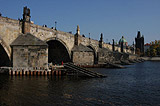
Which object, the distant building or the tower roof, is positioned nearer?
the tower roof

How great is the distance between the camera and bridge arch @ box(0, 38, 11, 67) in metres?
26.9

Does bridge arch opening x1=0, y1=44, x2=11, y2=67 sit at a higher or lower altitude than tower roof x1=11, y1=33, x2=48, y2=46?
lower

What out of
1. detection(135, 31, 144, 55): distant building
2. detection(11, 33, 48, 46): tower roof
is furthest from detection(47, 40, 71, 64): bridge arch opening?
detection(135, 31, 144, 55): distant building

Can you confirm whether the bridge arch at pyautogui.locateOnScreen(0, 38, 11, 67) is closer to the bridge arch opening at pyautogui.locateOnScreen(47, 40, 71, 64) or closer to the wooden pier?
the wooden pier

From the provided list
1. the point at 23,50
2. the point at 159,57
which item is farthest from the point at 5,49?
the point at 159,57

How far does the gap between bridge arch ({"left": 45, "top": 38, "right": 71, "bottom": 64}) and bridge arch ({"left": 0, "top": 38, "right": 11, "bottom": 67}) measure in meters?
17.2

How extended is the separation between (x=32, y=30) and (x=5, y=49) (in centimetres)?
765

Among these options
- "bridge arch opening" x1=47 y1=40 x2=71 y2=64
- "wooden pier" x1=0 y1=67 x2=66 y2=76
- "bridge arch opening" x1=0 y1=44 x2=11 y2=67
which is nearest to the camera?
"wooden pier" x1=0 y1=67 x2=66 y2=76

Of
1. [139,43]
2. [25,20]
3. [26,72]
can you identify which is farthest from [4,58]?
[139,43]

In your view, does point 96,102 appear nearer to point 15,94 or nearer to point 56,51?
point 15,94

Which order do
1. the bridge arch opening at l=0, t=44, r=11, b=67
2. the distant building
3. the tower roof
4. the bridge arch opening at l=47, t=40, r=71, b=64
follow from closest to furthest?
the tower roof
the bridge arch opening at l=0, t=44, r=11, b=67
the bridge arch opening at l=47, t=40, r=71, b=64
the distant building

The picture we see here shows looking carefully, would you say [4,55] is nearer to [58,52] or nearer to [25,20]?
[25,20]

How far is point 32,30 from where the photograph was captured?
33.1 meters

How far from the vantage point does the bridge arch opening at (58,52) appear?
152 feet
